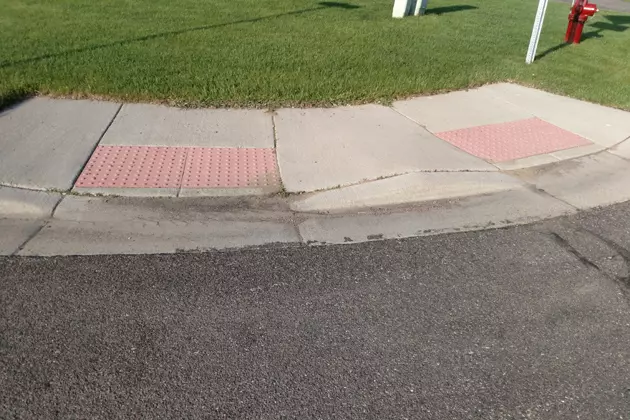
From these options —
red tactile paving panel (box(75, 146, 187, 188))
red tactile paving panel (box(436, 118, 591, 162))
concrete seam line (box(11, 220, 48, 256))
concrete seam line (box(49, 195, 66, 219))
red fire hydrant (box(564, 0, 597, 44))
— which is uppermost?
red fire hydrant (box(564, 0, 597, 44))

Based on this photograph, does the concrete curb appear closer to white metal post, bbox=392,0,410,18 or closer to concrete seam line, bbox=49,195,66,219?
concrete seam line, bbox=49,195,66,219

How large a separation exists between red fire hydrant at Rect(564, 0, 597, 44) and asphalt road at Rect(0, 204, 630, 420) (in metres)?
7.87

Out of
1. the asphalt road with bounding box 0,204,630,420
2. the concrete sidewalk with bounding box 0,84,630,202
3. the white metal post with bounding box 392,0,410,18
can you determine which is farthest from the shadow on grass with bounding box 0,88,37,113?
the white metal post with bounding box 392,0,410,18

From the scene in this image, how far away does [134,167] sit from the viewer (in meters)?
5.48

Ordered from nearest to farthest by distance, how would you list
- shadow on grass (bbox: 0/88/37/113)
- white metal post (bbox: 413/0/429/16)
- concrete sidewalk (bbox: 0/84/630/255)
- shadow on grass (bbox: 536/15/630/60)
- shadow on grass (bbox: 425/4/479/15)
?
concrete sidewalk (bbox: 0/84/630/255), shadow on grass (bbox: 0/88/37/113), shadow on grass (bbox: 536/15/630/60), white metal post (bbox: 413/0/429/16), shadow on grass (bbox: 425/4/479/15)

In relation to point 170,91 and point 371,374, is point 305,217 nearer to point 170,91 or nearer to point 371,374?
point 371,374

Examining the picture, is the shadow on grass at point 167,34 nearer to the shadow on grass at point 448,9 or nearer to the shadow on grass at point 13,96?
the shadow on grass at point 13,96

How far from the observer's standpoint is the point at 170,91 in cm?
725

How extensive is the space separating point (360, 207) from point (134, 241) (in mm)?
1916

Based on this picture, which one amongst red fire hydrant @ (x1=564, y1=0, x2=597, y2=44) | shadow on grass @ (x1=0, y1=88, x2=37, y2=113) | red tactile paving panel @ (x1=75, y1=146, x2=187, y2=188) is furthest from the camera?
red fire hydrant @ (x1=564, y1=0, x2=597, y2=44)

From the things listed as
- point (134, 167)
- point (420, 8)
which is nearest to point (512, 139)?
point (134, 167)

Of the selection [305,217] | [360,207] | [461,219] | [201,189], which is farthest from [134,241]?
[461,219]

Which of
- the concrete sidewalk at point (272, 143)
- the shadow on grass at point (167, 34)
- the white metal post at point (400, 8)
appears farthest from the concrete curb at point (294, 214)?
the white metal post at point (400, 8)

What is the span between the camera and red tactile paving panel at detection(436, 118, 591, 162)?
642cm
